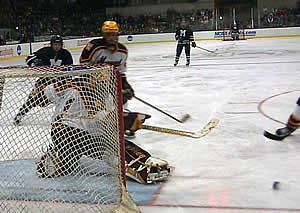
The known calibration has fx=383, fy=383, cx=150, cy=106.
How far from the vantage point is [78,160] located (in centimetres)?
216

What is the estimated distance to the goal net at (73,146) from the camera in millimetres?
2035

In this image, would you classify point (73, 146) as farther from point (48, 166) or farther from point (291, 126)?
point (291, 126)

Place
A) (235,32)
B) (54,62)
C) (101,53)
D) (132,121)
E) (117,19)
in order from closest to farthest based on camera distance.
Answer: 1. (132,121)
2. (101,53)
3. (54,62)
4. (235,32)
5. (117,19)

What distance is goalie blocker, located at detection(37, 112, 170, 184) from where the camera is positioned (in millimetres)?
2176

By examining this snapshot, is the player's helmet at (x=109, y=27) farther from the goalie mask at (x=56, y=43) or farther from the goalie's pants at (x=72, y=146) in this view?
the goalie's pants at (x=72, y=146)

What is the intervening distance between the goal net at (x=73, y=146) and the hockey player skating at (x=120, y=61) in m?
0.25

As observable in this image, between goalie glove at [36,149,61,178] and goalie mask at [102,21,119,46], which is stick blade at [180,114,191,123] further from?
goalie glove at [36,149,61,178]

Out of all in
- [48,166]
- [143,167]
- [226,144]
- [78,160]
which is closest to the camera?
[78,160]

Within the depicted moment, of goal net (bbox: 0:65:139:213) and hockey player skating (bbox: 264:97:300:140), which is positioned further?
hockey player skating (bbox: 264:97:300:140)

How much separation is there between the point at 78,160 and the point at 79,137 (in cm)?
14

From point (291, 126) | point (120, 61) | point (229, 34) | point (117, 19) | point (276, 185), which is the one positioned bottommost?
point (276, 185)

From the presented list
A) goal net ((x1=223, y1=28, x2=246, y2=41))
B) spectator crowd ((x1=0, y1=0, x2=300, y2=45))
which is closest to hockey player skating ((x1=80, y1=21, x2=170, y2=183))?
spectator crowd ((x1=0, y1=0, x2=300, y2=45))

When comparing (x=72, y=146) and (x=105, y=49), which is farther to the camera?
(x=105, y=49)

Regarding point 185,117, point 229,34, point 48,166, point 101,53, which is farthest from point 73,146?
point 229,34
